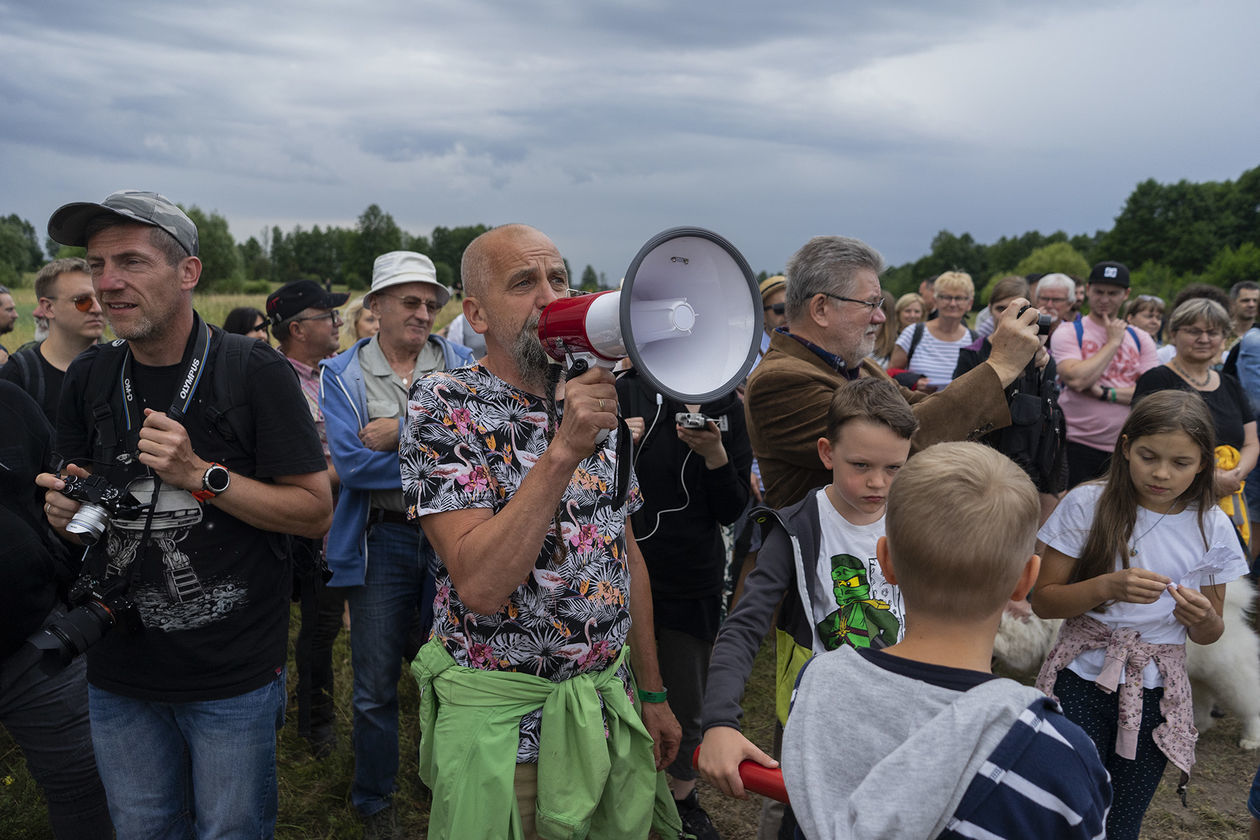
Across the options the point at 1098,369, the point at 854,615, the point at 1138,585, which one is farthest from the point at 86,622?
the point at 1098,369

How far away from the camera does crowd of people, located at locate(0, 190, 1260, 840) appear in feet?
4.61

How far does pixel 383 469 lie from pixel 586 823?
1.90 metres

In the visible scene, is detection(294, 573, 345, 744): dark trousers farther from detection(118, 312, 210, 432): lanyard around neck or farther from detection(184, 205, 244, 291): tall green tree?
detection(184, 205, 244, 291): tall green tree

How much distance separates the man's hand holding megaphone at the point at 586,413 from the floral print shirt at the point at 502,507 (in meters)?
0.31

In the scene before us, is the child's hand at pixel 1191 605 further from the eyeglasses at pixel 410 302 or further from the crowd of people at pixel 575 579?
the eyeglasses at pixel 410 302

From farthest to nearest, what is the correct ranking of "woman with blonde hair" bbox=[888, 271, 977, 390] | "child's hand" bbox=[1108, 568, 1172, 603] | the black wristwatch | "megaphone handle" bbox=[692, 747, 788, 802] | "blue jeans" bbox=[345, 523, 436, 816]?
"woman with blonde hair" bbox=[888, 271, 977, 390], "blue jeans" bbox=[345, 523, 436, 816], "child's hand" bbox=[1108, 568, 1172, 603], the black wristwatch, "megaphone handle" bbox=[692, 747, 788, 802]

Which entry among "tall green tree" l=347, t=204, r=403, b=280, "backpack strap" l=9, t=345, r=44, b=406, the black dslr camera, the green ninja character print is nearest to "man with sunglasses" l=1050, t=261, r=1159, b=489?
the green ninja character print

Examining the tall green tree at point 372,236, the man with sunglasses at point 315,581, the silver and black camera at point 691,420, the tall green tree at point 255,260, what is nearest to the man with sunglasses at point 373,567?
the man with sunglasses at point 315,581

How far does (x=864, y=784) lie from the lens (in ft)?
4.18

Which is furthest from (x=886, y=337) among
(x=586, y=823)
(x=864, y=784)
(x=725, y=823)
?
(x=864, y=784)

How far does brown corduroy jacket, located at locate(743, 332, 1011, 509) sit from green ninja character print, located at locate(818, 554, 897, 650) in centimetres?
59

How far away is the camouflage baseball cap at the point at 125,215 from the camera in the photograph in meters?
2.15

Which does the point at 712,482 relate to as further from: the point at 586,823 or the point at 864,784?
the point at 864,784

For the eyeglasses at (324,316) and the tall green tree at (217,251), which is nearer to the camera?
the eyeglasses at (324,316)
